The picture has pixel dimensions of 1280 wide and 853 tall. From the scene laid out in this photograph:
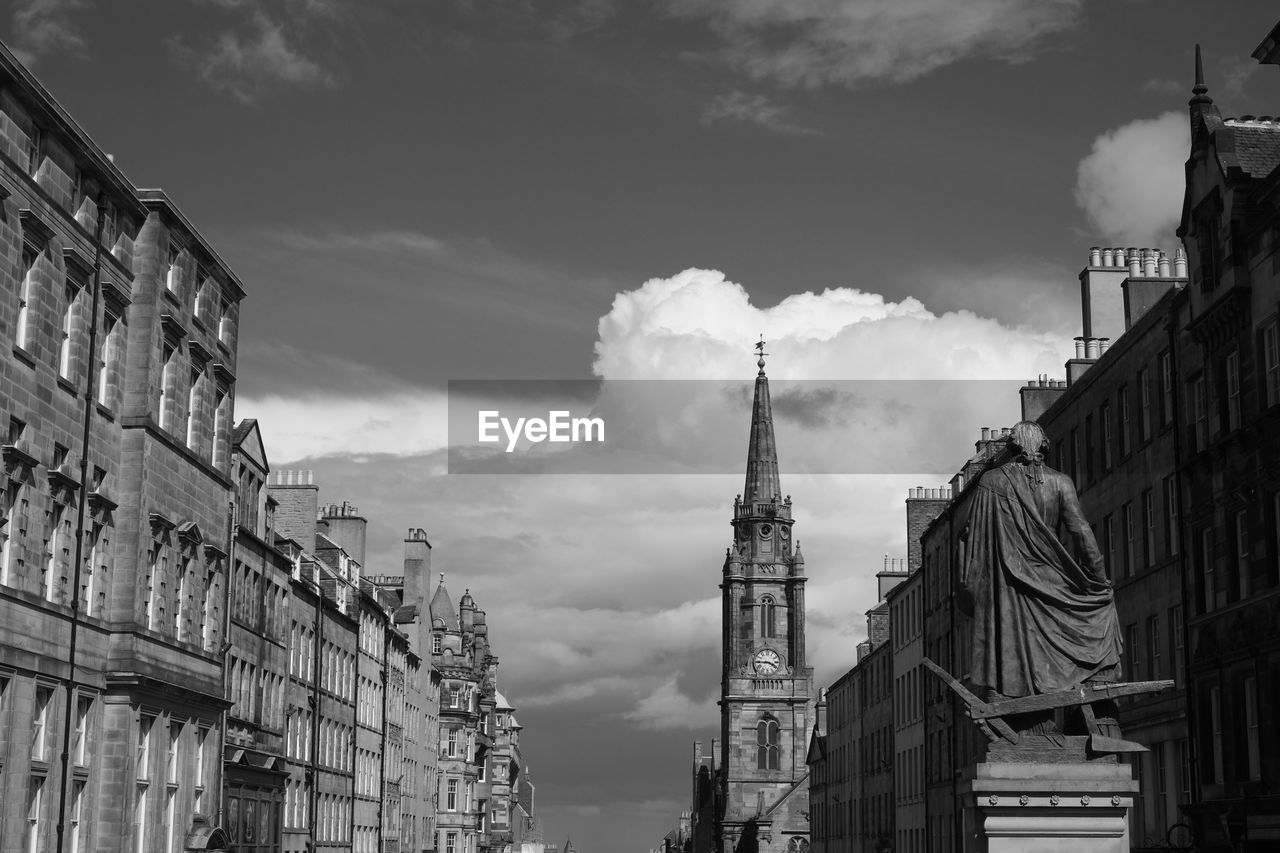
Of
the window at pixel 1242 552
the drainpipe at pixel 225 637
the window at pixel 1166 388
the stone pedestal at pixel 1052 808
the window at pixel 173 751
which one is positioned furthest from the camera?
the drainpipe at pixel 225 637

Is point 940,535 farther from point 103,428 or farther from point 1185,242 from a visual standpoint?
point 103,428

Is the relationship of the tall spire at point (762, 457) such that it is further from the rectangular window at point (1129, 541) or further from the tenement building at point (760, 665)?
the rectangular window at point (1129, 541)

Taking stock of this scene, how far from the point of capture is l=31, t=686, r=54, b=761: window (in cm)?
3528

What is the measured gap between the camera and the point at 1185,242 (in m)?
39.2

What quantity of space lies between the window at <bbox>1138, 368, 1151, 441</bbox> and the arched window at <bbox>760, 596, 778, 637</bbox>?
120131mm

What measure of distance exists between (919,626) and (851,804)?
94.8 ft

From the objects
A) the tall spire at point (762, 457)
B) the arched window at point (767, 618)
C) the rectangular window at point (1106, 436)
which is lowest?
the rectangular window at point (1106, 436)

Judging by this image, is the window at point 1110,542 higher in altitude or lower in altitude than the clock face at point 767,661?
lower

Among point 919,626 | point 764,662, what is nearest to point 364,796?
point 919,626

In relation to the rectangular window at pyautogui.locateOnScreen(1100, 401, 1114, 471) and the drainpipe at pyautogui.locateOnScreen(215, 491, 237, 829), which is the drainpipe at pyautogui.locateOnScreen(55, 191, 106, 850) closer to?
the drainpipe at pyautogui.locateOnScreen(215, 491, 237, 829)

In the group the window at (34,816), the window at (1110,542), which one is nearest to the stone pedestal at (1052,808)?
the window at (34,816)

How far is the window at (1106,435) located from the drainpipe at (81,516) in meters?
26.9

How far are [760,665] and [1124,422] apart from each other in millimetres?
118646

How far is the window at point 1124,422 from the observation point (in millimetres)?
43875
